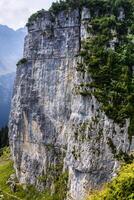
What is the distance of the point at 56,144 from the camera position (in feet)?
265

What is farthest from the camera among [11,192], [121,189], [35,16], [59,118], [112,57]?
[11,192]

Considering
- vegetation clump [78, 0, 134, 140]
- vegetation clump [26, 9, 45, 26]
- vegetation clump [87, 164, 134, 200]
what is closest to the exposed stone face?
vegetation clump [26, 9, 45, 26]

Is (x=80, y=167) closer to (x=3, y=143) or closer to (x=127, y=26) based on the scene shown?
(x=127, y=26)

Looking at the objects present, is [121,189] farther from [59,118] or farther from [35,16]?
[35,16]

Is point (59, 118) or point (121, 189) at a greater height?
point (59, 118)

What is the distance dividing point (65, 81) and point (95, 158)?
2012 centimetres

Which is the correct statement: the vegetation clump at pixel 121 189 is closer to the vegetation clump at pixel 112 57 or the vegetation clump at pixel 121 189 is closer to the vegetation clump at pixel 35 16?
the vegetation clump at pixel 112 57

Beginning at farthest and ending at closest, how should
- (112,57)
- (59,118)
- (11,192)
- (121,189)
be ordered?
(11,192), (59,118), (112,57), (121,189)

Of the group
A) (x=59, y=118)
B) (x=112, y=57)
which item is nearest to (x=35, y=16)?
(x=59, y=118)

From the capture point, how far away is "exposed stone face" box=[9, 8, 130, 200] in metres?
62.6

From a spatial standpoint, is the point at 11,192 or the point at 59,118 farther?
the point at 11,192

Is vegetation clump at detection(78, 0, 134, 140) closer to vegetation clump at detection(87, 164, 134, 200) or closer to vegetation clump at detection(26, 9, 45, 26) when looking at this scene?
vegetation clump at detection(26, 9, 45, 26)

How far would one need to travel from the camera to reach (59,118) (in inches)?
3179

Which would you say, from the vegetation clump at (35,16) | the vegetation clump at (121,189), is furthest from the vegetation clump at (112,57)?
the vegetation clump at (121,189)
